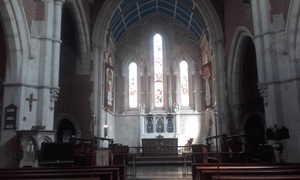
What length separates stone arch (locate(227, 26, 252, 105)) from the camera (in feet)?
44.1

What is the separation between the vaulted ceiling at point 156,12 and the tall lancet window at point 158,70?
1.96 metres

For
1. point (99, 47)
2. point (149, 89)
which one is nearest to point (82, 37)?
point (99, 47)

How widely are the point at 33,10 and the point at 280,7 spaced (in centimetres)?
802

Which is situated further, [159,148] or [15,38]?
[159,148]

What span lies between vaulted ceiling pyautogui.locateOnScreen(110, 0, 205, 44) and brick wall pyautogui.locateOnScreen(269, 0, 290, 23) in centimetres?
987

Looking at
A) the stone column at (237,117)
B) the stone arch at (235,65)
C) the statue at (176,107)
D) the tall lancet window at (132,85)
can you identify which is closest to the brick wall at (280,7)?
the stone arch at (235,65)

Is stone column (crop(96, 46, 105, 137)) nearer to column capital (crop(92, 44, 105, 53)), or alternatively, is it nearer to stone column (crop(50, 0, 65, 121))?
column capital (crop(92, 44, 105, 53))

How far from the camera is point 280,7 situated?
9570mm

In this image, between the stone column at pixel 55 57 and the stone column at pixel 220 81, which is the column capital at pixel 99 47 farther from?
the stone column at pixel 220 81

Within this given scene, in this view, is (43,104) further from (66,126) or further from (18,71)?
(66,126)

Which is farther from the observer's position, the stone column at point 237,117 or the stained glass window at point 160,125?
the stained glass window at point 160,125

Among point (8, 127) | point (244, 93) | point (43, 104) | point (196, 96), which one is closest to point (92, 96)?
point (43, 104)

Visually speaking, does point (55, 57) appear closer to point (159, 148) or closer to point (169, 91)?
point (159, 148)

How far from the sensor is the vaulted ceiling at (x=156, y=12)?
20.2 m
